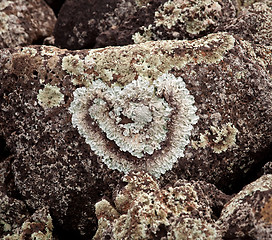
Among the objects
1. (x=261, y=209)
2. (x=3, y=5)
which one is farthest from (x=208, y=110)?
(x=3, y=5)

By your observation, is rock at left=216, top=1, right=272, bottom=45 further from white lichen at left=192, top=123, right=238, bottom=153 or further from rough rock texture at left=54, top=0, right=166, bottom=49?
white lichen at left=192, top=123, right=238, bottom=153

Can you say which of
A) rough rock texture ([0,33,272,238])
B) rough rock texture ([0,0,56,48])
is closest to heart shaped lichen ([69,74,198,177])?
rough rock texture ([0,33,272,238])

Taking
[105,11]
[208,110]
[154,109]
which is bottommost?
[208,110]

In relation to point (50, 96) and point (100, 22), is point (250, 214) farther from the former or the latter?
point (100, 22)

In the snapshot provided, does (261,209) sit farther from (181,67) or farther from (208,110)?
(181,67)

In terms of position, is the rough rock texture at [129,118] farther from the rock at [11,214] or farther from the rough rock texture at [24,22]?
the rough rock texture at [24,22]

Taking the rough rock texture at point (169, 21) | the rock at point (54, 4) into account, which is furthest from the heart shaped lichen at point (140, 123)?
the rock at point (54, 4)
